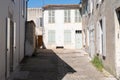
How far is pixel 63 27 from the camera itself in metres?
34.2

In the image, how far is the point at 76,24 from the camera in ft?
112

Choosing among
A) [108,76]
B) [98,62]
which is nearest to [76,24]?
[98,62]

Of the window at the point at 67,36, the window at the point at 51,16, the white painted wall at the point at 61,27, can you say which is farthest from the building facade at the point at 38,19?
the window at the point at 67,36

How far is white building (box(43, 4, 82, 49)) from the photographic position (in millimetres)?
33969

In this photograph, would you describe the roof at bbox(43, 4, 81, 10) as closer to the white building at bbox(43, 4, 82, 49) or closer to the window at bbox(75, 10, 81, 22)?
the white building at bbox(43, 4, 82, 49)

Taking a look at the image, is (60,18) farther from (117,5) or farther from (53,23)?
(117,5)

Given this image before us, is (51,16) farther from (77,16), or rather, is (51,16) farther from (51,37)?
(77,16)

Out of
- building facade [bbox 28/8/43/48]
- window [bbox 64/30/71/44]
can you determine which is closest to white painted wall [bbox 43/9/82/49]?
window [bbox 64/30/71/44]

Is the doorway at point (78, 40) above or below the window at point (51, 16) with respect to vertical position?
below

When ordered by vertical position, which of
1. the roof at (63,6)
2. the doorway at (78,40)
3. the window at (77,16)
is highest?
the roof at (63,6)

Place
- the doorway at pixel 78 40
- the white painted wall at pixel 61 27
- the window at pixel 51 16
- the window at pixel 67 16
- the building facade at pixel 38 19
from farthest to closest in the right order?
the building facade at pixel 38 19
the window at pixel 51 16
the window at pixel 67 16
the white painted wall at pixel 61 27
the doorway at pixel 78 40

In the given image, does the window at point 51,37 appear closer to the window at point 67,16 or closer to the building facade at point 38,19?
the window at point 67,16

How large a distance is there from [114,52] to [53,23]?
22901 mm

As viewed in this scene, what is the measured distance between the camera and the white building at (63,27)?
3397 centimetres
